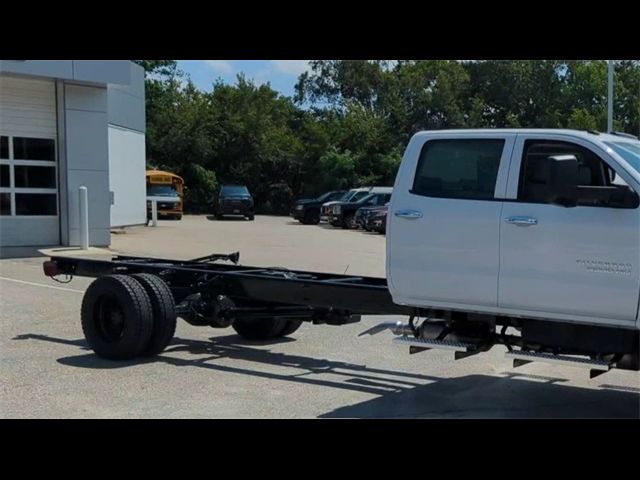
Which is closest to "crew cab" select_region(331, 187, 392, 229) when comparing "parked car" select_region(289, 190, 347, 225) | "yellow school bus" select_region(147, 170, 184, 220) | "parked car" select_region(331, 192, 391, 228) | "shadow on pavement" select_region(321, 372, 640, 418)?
"parked car" select_region(331, 192, 391, 228)

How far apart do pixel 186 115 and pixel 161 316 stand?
46.5 meters

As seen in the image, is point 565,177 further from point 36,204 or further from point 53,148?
point 53,148

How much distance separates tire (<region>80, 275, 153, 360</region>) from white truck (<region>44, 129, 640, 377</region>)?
6.66ft

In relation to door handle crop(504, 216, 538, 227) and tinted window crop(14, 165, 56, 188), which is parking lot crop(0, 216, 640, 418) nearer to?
door handle crop(504, 216, 538, 227)

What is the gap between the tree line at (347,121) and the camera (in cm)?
5106

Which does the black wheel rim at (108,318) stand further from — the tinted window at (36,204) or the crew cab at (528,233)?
the tinted window at (36,204)

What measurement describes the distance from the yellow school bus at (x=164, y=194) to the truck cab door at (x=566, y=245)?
107ft

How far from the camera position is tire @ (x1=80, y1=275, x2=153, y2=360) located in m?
8.27

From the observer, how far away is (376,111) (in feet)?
190

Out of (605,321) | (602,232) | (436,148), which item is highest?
(436,148)

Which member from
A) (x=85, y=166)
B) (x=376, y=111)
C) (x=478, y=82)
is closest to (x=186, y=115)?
(x=376, y=111)

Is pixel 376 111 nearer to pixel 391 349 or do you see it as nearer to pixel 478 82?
pixel 478 82

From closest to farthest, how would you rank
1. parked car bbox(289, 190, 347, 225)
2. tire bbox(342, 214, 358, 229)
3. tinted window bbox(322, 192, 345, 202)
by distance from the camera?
tire bbox(342, 214, 358, 229) < parked car bbox(289, 190, 347, 225) < tinted window bbox(322, 192, 345, 202)

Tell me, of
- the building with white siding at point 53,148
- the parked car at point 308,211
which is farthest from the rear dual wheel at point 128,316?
the parked car at point 308,211
